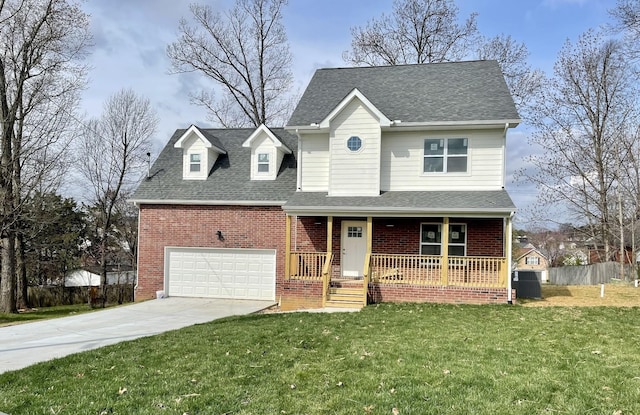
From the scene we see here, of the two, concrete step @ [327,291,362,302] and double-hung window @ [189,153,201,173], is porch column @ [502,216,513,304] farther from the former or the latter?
double-hung window @ [189,153,201,173]

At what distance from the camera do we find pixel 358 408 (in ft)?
15.1

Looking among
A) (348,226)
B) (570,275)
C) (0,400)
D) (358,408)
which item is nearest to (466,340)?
Answer: (358,408)

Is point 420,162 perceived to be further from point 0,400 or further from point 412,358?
point 0,400

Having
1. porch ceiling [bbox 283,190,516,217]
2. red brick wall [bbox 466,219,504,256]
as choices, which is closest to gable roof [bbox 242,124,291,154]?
porch ceiling [bbox 283,190,516,217]

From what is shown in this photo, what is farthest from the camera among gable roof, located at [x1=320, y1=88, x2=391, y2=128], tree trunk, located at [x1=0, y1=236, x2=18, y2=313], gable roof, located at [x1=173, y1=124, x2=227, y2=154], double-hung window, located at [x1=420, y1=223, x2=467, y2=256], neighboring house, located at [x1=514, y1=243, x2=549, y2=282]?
neighboring house, located at [x1=514, y1=243, x2=549, y2=282]

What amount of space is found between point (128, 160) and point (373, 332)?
2237 centimetres

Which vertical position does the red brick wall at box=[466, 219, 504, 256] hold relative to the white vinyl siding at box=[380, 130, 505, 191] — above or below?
below

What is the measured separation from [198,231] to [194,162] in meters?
2.91

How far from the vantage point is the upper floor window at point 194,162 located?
17297 millimetres

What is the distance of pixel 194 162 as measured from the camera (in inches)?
682

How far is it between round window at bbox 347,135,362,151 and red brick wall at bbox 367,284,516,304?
454cm

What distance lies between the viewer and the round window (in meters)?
14.4

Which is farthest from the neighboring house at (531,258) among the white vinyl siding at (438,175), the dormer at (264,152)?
the dormer at (264,152)

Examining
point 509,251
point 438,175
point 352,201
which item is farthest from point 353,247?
point 509,251
